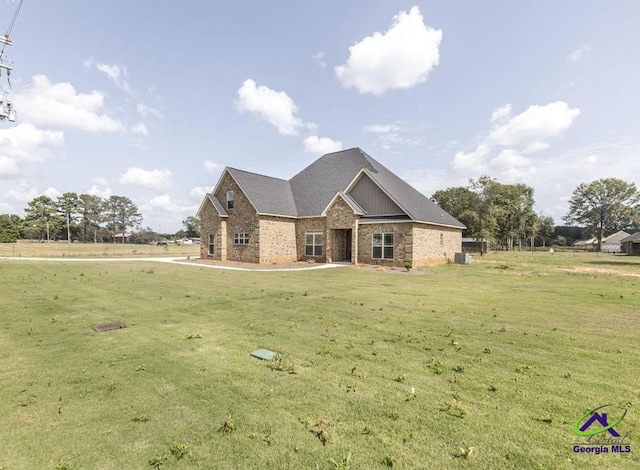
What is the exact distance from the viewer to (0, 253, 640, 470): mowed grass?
3148mm

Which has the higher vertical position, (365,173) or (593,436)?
(365,173)

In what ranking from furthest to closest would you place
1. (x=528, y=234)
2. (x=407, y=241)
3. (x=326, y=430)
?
(x=528, y=234) → (x=407, y=241) → (x=326, y=430)

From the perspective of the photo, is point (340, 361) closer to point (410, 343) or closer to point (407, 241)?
point (410, 343)

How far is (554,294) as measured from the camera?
12414mm

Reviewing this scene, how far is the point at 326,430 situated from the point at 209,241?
28745 millimetres

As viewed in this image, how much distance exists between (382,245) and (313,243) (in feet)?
21.1

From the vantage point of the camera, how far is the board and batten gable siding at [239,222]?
26.1 m

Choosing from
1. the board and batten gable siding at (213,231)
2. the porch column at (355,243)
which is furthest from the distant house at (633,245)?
the board and batten gable siding at (213,231)

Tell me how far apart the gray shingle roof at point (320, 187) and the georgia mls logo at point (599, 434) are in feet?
66.9

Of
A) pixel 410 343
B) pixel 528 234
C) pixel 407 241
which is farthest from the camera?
pixel 528 234

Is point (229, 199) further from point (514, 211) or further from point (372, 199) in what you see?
point (514, 211)

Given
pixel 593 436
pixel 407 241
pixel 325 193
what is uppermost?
pixel 325 193

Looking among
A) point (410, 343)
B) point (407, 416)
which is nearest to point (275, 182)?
point (410, 343)

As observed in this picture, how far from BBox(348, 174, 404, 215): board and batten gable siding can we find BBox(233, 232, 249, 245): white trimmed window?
32.0ft
